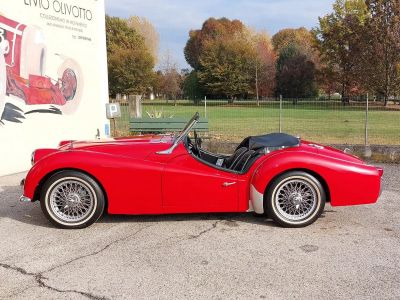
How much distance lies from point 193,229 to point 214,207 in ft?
1.07

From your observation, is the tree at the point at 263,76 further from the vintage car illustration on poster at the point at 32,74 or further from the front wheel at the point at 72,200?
the front wheel at the point at 72,200

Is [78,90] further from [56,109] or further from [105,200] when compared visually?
[105,200]

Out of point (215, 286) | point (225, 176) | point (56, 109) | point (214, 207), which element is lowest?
point (215, 286)

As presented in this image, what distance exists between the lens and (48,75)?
27.2ft

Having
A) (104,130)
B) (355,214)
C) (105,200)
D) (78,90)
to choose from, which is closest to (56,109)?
(78,90)

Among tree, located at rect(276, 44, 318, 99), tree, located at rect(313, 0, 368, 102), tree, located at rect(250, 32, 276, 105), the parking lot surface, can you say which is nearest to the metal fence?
the parking lot surface

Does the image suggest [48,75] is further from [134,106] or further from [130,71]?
[130,71]

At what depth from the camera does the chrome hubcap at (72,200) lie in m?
4.33

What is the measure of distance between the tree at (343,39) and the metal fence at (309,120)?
24.5 m

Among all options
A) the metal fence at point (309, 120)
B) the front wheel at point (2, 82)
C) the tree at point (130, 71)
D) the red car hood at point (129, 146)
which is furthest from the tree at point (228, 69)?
the red car hood at point (129, 146)

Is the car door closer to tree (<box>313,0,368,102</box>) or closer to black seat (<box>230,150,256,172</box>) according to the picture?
black seat (<box>230,150,256,172</box>)

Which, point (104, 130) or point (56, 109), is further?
point (104, 130)

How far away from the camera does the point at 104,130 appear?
9.89 m

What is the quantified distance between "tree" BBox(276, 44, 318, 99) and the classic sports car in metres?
45.5
